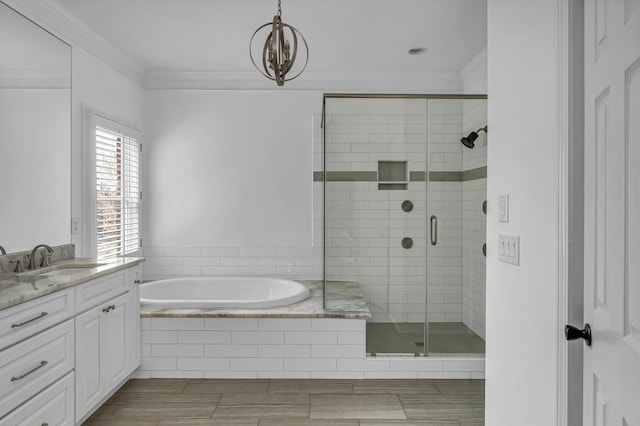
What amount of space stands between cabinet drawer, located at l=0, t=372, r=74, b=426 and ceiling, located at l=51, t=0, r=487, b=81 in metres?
2.38

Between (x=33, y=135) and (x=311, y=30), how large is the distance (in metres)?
2.05

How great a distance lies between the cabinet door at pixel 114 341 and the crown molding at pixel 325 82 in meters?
2.35

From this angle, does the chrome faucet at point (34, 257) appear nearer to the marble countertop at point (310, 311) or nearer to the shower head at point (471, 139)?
the marble countertop at point (310, 311)

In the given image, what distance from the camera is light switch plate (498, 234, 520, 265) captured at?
5.04ft

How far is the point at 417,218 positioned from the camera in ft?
9.96

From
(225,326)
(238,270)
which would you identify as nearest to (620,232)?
(225,326)

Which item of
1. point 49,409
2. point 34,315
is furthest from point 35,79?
point 49,409

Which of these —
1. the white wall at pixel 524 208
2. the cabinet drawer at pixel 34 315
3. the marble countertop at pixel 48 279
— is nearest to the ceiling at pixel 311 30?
the white wall at pixel 524 208

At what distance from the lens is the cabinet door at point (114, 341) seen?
7.55 feet

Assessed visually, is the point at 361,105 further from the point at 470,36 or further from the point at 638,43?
the point at 638,43

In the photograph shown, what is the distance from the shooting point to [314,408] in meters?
2.46

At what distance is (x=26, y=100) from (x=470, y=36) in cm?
317

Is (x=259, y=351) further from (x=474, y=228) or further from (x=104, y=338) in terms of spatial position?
(x=474, y=228)

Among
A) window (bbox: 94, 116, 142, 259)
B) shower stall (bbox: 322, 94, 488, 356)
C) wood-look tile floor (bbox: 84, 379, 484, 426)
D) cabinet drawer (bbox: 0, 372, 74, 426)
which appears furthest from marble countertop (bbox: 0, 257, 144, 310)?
shower stall (bbox: 322, 94, 488, 356)
